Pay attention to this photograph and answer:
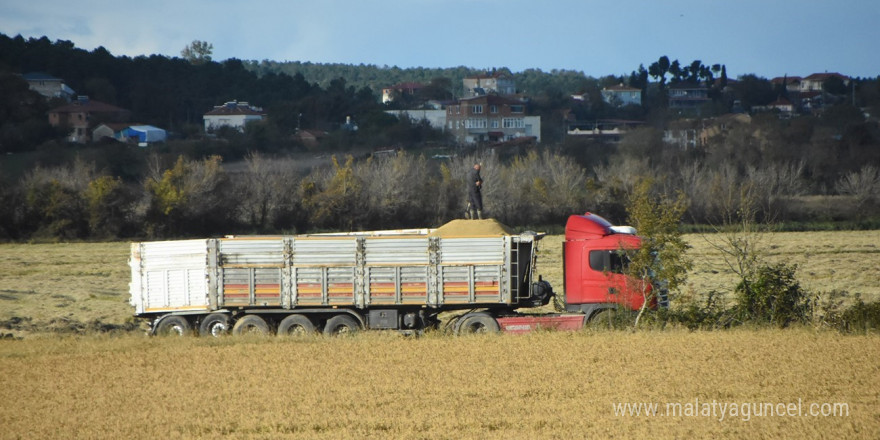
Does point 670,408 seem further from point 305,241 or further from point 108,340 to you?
point 108,340

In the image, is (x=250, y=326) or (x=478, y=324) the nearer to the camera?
(x=478, y=324)

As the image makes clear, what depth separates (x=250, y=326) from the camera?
72.9 feet

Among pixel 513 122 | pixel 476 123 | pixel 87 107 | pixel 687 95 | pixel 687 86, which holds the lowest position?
pixel 87 107

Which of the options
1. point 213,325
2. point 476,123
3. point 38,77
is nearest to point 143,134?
point 38,77

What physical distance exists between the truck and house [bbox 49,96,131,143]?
77.5m

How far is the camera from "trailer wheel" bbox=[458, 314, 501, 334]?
2178 cm

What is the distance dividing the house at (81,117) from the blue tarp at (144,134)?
4173 millimetres

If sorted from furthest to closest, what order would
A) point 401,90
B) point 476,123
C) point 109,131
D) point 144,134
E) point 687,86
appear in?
point 401,90 < point 687,86 < point 476,123 < point 109,131 < point 144,134

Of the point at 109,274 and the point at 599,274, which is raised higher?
the point at 599,274

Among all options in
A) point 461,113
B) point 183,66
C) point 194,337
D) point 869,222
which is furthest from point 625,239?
point 183,66

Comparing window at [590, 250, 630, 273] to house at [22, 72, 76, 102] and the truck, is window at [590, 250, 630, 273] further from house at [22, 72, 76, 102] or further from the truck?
house at [22, 72, 76, 102]

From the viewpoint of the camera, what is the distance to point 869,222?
203 feet

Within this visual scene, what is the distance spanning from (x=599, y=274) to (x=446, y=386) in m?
6.14

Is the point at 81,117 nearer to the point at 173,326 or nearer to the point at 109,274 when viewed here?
the point at 109,274
